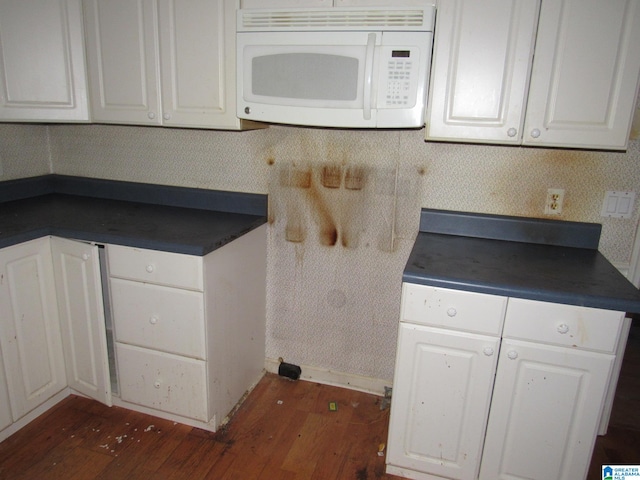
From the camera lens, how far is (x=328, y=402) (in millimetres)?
2297

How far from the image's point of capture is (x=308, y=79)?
1.68 metres

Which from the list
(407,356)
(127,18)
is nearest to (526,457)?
(407,356)

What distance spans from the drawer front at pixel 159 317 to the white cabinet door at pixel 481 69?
46.5 inches

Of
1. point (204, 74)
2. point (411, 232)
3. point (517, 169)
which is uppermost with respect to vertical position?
point (204, 74)

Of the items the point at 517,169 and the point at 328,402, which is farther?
the point at 328,402

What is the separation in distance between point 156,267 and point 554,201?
1673mm

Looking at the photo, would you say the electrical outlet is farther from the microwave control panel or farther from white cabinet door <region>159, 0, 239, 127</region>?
white cabinet door <region>159, 0, 239, 127</region>

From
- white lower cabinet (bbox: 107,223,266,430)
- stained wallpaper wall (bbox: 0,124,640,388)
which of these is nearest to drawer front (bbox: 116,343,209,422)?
white lower cabinet (bbox: 107,223,266,430)

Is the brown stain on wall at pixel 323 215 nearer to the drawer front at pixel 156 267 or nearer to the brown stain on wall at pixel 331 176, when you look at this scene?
the brown stain on wall at pixel 331 176

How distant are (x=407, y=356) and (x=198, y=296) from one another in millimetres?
844

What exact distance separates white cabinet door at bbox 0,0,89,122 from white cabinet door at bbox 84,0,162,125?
71 millimetres

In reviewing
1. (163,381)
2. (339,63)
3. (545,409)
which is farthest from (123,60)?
(545,409)

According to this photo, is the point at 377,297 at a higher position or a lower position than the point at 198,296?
lower

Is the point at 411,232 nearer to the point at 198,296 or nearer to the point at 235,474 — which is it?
the point at 198,296
